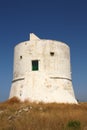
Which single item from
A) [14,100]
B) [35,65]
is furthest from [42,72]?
[14,100]

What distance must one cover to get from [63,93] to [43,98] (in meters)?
1.89

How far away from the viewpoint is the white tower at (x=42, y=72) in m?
18.1

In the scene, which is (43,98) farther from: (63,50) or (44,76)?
(63,50)

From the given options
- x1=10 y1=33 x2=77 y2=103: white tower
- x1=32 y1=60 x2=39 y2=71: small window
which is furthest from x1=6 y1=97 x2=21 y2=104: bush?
x1=32 y1=60 x2=39 y2=71: small window

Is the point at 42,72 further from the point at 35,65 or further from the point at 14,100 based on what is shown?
the point at 14,100

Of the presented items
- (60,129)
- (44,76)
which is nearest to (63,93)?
(44,76)

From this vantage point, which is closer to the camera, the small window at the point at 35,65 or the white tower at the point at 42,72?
the white tower at the point at 42,72

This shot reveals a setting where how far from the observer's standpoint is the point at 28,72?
18891 mm

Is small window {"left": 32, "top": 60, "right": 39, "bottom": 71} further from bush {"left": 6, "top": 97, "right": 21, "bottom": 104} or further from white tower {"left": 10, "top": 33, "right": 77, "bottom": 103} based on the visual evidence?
bush {"left": 6, "top": 97, "right": 21, "bottom": 104}

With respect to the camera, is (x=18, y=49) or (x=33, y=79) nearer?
(x=33, y=79)

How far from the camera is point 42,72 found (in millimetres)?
18609

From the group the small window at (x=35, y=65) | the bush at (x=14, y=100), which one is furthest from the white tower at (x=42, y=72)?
the bush at (x=14, y=100)

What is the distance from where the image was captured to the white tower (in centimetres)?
1811

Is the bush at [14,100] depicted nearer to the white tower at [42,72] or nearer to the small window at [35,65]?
the white tower at [42,72]
